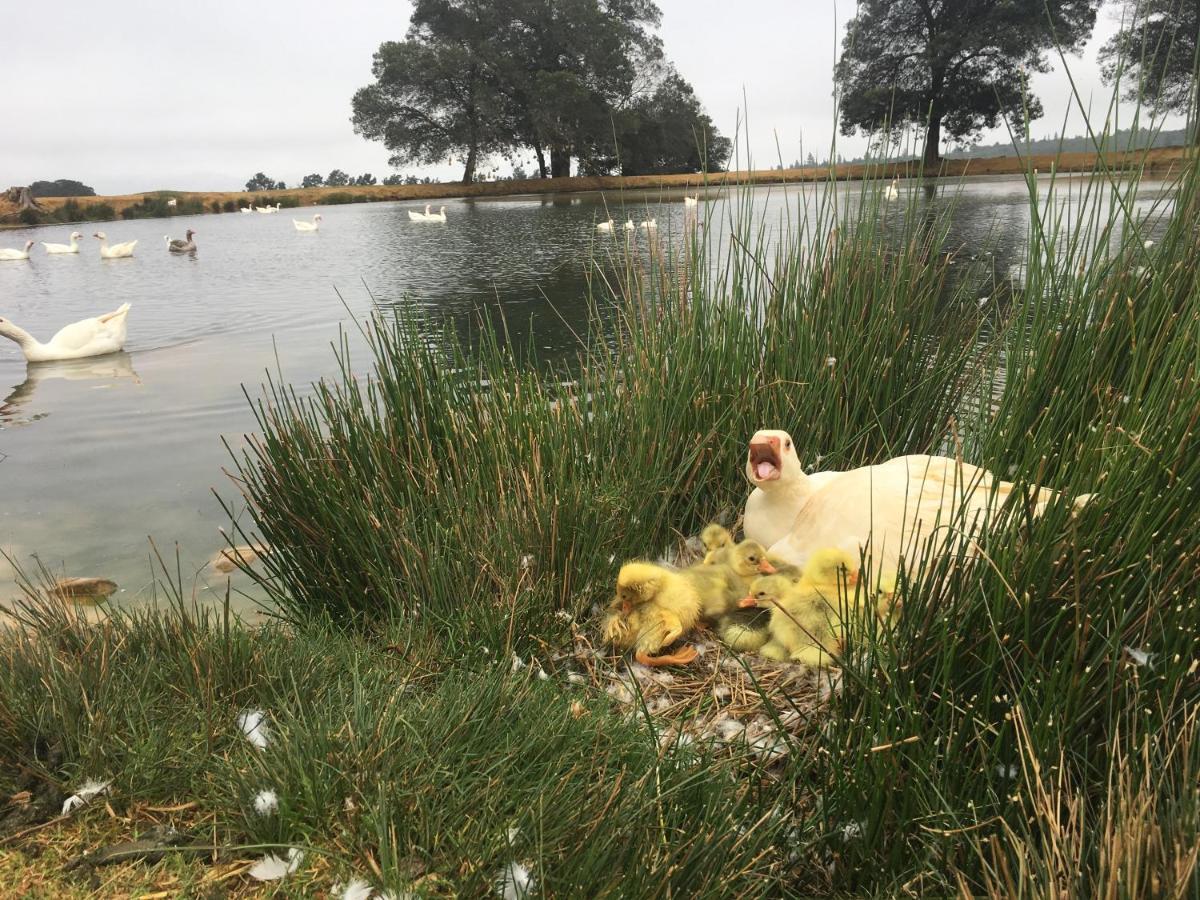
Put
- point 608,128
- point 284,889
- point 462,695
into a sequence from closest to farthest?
point 284,889
point 462,695
point 608,128

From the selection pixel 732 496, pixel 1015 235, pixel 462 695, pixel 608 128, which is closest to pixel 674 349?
pixel 732 496

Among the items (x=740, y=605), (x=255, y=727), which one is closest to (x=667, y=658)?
(x=740, y=605)

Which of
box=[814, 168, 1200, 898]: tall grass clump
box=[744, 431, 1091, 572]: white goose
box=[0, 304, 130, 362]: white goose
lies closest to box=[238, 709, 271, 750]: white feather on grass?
box=[814, 168, 1200, 898]: tall grass clump

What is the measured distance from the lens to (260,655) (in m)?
2.17

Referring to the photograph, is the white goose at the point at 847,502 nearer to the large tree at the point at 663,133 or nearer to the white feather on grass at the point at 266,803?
the white feather on grass at the point at 266,803

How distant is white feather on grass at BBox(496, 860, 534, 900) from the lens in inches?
54.9

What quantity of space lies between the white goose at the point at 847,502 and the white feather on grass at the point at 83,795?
2055 millimetres

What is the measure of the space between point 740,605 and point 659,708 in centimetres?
50

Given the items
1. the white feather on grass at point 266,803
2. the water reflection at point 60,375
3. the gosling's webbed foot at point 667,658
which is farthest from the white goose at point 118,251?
the white feather on grass at point 266,803

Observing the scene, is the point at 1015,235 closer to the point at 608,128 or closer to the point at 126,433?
the point at 126,433

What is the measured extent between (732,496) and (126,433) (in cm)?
604

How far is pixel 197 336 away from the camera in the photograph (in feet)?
35.8

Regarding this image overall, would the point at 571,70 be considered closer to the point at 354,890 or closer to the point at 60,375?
the point at 60,375

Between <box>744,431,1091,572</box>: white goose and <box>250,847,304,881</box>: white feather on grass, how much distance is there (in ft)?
5.40
